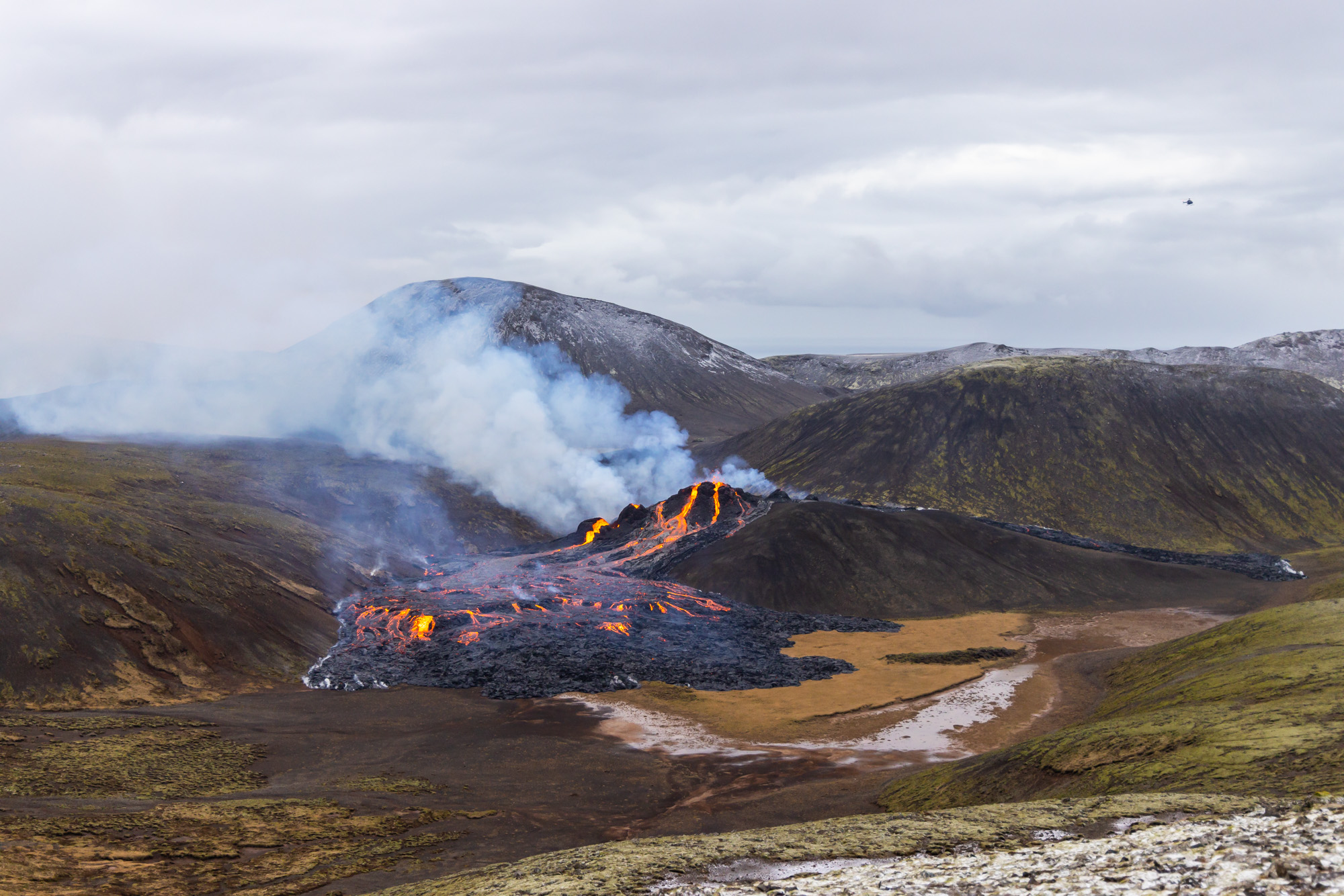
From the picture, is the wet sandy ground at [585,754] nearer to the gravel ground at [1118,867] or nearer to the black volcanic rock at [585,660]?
the black volcanic rock at [585,660]

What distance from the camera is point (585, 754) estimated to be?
42.2 metres

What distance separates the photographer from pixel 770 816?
31.8 metres

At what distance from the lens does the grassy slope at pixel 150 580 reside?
46.3 m

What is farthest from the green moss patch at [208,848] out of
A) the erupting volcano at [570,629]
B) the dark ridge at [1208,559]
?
the dark ridge at [1208,559]

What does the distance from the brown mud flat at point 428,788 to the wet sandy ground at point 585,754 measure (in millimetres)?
135

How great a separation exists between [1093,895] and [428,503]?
114 metres

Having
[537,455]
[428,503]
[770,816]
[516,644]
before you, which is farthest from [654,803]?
[537,455]

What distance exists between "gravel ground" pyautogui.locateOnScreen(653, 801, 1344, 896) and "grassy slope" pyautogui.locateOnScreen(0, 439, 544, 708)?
40.5 m

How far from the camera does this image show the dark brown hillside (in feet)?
272

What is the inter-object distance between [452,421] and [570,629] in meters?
80.0

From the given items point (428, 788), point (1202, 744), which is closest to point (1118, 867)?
point (1202, 744)

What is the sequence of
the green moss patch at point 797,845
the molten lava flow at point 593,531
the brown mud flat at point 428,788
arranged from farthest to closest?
the molten lava flow at point 593,531 < the brown mud flat at point 428,788 < the green moss patch at point 797,845

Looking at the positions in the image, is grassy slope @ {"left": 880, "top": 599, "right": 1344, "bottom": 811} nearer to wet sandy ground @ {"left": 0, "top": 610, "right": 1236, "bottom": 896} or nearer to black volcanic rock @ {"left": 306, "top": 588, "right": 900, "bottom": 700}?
wet sandy ground @ {"left": 0, "top": 610, "right": 1236, "bottom": 896}

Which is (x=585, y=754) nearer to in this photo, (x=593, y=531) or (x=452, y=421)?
(x=593, y=531)
